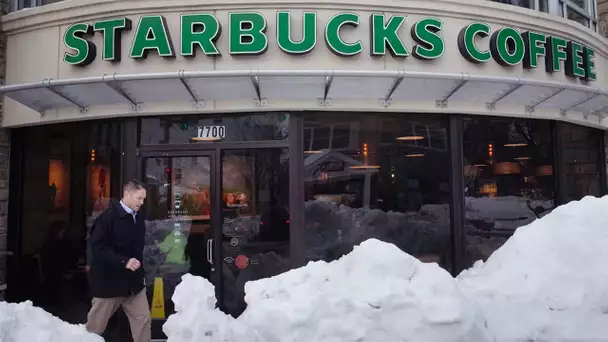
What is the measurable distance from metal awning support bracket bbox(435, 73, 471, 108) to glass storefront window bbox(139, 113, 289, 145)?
2043 mm

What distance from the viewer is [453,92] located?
6297mm

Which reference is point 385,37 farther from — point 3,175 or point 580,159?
point 3,175

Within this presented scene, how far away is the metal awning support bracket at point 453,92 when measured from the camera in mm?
5723

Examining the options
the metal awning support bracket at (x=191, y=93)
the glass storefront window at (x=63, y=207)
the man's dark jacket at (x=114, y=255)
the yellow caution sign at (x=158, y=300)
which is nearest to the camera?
the man's dark jacket at (x=114, y=255)

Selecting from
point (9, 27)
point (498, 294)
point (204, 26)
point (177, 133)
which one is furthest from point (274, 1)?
point (498, 294)

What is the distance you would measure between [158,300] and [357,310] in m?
3.93

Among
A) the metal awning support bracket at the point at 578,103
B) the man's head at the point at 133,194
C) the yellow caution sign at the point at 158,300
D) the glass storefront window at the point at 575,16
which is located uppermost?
the glass storefront window at the point at 575,16

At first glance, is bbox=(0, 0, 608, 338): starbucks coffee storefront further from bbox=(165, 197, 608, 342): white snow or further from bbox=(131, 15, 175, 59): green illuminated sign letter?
bbox=(165, 197, 608, 342): white snow

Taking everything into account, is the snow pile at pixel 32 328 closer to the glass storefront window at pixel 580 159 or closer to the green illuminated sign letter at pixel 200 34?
the green illuminated sign letter at pixel 200 34

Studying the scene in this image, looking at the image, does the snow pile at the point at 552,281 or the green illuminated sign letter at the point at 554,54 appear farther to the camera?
the green illuminated sign letter at the point at 554,54

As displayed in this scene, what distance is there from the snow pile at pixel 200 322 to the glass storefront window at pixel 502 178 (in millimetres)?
4402

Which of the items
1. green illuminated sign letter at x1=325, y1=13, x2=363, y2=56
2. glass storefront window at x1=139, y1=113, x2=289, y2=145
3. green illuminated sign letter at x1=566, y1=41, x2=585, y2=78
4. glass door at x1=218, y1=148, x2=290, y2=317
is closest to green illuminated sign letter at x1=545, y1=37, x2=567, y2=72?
green illuminated sign letter at x1=566, y1=41, x2=585, y2=78

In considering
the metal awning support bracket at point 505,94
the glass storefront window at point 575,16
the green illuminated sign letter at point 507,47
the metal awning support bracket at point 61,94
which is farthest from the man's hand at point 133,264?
the glass storefront window at point 575,16

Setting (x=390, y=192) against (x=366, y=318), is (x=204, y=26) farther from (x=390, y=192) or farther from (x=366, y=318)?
(x=366, y=318)
